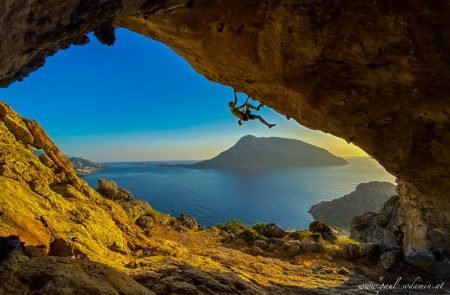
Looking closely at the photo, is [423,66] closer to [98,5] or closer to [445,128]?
[445,128]

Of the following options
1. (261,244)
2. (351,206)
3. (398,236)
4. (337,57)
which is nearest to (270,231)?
(261,244)

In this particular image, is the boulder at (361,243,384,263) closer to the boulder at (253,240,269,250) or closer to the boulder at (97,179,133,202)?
the boulder at (253,240,269,250)

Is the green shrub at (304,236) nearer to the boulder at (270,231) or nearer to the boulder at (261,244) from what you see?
the boulder at (270,231)

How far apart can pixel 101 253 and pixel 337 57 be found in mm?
10892

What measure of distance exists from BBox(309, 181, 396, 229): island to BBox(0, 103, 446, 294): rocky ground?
305 ft

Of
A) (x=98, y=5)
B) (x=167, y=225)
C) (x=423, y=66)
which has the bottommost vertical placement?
(x=167, y=225)

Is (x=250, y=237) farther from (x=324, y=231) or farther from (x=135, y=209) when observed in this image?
(x=324, y=231)

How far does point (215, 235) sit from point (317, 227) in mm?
11453

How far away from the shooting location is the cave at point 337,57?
7.46 metres

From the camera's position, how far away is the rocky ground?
608 cm

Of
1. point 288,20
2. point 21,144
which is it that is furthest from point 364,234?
point 21,144

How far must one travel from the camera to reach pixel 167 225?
77.0 feet

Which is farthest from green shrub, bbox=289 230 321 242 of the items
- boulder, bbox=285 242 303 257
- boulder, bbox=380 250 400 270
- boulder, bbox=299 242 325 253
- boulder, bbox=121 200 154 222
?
boulder, bbox=121 200 154 222

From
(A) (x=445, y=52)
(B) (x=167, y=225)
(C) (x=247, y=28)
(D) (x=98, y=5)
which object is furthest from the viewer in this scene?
(B) (x=167, y=225)
